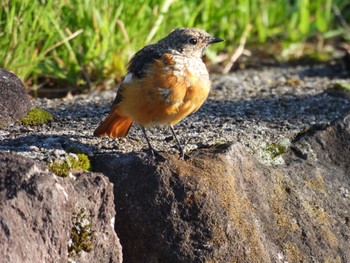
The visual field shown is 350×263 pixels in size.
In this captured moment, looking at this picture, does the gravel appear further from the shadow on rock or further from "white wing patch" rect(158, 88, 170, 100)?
"white wing patch" rect(158, 88, 170, 100)

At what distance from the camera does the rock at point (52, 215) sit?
3.19 m

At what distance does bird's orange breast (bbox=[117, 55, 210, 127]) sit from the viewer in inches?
164

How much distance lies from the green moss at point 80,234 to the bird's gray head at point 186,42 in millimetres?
1346

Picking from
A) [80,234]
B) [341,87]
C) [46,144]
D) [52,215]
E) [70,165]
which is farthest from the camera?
[341,87]

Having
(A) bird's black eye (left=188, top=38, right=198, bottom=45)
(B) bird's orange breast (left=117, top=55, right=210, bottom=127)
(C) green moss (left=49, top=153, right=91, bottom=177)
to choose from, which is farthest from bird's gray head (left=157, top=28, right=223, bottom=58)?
(C) green moss (left=49, top=153, right=91, bottom=177)

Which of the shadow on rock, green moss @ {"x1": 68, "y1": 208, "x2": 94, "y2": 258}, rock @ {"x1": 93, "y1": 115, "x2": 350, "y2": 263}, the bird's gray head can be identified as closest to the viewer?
green moss @ {"x1": 68, "y1": 208, "x2": 94, "y2": 258}

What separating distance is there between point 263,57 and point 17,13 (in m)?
2.56

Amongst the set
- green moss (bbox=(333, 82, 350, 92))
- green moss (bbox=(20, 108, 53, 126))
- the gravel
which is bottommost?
green moss (bbox=(333, 82, 350, 92))

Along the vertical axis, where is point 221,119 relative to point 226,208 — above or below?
below

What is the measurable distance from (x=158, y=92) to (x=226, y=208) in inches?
29.1

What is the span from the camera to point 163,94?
417 centimetres

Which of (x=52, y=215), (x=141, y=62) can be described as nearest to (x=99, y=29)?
(x=141, y=62)

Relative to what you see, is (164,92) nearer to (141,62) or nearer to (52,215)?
(141,62)

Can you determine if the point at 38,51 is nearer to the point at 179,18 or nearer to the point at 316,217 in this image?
the point at 179,18
